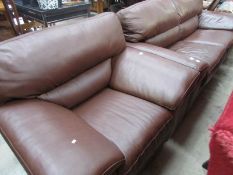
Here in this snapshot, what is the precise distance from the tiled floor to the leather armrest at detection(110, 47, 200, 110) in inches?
16.8

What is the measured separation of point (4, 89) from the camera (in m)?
0.94

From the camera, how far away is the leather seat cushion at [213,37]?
209 cm

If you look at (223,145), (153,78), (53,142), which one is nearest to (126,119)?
(153,78)

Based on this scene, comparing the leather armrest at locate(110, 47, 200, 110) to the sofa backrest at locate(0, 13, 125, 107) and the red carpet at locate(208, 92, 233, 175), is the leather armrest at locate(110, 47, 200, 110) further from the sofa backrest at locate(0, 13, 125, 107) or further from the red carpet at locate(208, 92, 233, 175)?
the red carpet at locate(208, 92, 233, 175)

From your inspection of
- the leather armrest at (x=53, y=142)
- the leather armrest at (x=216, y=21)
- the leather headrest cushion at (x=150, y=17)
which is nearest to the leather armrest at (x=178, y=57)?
the leather headrest cushion at (x=150, y=17)

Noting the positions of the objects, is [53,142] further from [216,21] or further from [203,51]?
[216,21]

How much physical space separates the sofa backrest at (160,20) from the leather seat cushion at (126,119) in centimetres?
62

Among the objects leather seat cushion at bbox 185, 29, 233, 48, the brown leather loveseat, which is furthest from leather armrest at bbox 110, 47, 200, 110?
leather seat cushion at bbox 185, 29, 233, 48

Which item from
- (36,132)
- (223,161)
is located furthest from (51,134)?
(223,161)

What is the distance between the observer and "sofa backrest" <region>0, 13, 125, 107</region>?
97 centimetres

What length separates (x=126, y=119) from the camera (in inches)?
44.0

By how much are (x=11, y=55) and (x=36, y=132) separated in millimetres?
397

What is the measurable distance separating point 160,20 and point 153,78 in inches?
31.5

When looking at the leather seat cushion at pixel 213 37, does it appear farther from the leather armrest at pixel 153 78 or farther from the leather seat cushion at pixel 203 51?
the leather armrest at pixel 153 78
